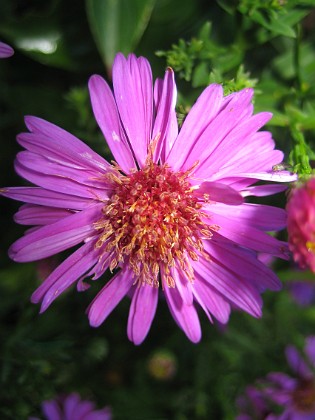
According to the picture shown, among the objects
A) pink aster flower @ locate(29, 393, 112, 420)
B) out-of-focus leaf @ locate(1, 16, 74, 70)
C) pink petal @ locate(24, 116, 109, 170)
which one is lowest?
pink aster flower @ locate(29, 393, 112, 420)

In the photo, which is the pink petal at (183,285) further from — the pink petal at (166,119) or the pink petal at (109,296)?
the pink petal at (166,119)

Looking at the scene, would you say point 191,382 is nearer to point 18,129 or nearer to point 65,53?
point 18,129

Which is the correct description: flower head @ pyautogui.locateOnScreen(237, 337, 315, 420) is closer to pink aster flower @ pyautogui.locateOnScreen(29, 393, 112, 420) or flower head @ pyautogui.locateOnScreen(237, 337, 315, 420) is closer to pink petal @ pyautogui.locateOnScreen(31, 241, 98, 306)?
pink aster flower @ pyautogui.locateOnScreen(29, 393, 112, 420)

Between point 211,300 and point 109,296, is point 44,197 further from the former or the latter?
point 211,300

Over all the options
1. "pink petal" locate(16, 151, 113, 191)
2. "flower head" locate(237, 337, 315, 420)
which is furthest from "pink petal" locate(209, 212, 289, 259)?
"flower head" locate(237, 337, 315, 420)

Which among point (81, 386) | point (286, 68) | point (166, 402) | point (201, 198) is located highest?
point (286, 68)

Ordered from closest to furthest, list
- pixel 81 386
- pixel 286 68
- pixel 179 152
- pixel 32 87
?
1. pixel 179 152
2. pixel 286 68
3. pixel 32 87
4. pixel 81 386

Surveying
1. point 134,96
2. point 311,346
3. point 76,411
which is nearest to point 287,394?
point 311,346

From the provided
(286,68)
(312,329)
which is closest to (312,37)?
(286,68)
